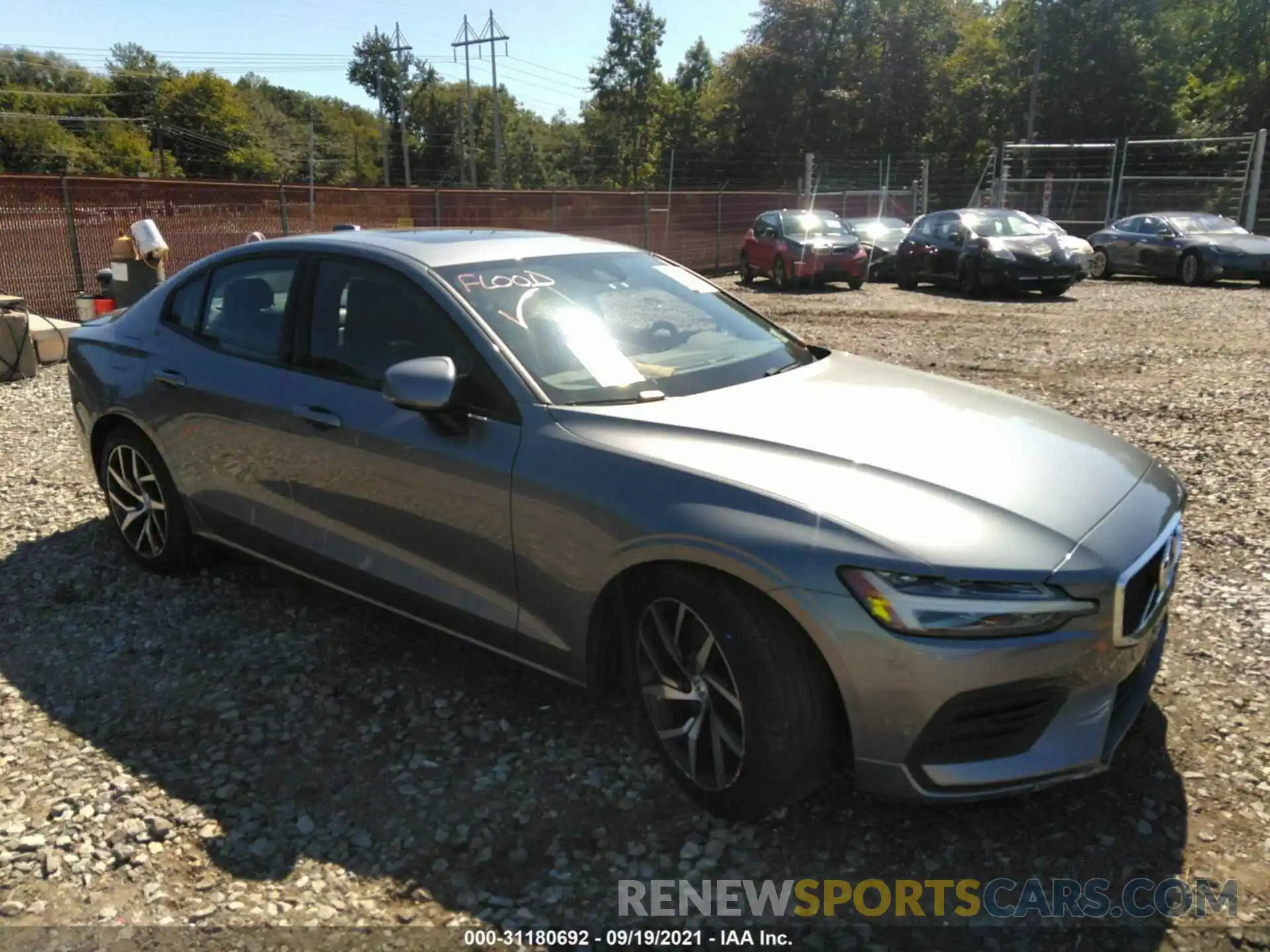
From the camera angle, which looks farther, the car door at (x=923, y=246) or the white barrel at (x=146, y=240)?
the car door at (x=923, y=246)

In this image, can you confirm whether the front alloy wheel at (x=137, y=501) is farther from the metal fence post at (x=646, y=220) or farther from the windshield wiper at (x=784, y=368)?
the metal fence post at (x=646, y=220)

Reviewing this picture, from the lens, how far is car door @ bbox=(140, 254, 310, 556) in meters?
3.83

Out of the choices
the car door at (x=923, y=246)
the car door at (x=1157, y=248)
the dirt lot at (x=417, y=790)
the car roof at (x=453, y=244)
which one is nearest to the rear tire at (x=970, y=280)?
the car door at (x=923, y=246)

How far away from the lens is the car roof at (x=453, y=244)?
3623 mm

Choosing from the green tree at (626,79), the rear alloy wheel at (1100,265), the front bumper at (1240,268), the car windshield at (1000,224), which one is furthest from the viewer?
the green tree at (626,79)

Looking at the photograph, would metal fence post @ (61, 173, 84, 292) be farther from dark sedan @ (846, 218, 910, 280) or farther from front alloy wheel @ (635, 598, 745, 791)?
dark sedan @ (846, 218, 910, 280)

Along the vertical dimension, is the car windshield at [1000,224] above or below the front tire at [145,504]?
above

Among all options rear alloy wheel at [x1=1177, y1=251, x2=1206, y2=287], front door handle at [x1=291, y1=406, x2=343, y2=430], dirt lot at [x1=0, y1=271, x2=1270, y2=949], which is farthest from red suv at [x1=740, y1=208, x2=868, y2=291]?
front door handle at [x1=291, y1=406, x2=343, y2=430]

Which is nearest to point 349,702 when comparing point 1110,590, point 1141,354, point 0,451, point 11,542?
point 1110,590

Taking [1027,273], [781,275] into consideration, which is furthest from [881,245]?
[1027,273]

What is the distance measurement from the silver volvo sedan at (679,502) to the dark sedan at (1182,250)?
16729mm

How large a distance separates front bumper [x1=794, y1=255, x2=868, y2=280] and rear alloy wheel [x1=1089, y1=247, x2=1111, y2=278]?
17.7ft

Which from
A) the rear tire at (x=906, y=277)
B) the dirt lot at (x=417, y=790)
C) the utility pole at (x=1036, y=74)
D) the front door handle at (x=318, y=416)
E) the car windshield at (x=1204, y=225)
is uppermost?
the utility pole at (x=1036, y=74)

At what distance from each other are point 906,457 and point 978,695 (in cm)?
71
